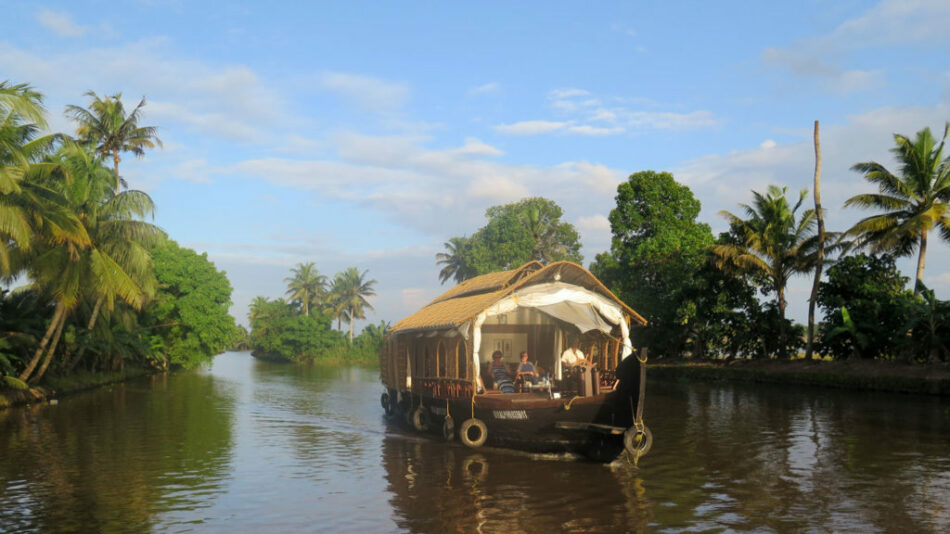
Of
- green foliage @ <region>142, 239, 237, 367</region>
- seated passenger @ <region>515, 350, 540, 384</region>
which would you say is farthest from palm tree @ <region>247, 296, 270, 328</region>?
seated passenger @ <region>515, 350, 540, 384</region>

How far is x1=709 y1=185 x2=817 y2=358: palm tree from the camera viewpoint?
3250 cm

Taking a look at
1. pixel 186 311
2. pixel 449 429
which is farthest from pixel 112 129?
pixel 449 429

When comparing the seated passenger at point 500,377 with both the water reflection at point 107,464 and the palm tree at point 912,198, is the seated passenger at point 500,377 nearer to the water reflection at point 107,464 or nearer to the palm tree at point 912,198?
the water reflection at point 107,464

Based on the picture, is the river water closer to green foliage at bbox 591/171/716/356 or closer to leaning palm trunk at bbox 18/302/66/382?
leaning palm trunk at bbox 18/302/66/382

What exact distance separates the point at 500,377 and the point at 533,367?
90 cm

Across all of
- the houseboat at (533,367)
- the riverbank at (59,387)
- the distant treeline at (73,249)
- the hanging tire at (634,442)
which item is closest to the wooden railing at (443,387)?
the houseboat at (533,367)

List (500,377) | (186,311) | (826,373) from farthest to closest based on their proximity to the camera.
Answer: (186,311) < (826,373) < (500,377)

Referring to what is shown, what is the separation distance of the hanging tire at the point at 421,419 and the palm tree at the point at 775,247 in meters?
20.5

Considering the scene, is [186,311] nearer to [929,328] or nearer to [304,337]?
[304,337]

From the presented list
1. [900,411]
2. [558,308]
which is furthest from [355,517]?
[900,411]

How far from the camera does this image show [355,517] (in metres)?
9.17

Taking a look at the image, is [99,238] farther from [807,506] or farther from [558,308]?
[807,506]

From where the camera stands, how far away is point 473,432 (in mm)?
13844

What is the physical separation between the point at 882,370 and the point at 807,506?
20777 millimetres
